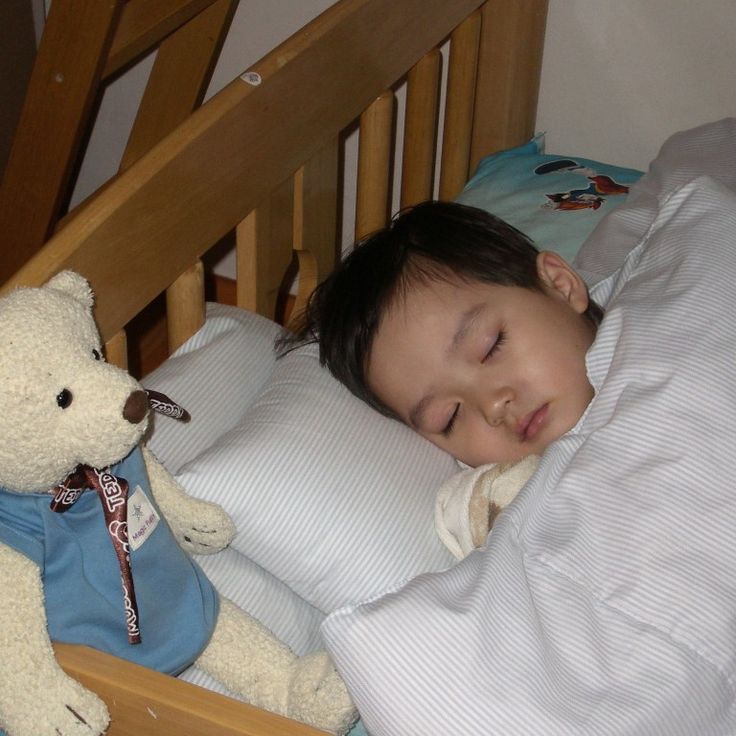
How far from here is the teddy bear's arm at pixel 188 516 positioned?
80 centimetres

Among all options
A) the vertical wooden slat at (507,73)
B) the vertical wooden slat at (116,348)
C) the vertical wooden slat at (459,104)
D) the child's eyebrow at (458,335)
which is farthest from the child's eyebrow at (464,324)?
the vertical wooden slat at (507,73)

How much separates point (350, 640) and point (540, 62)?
4.10 feet

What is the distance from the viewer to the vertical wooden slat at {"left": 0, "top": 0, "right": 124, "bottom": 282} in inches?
54.2

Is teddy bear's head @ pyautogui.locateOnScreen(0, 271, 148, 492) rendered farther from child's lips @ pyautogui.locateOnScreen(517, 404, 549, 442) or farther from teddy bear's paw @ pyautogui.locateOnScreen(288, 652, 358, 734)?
child's lips @ pyautogui.locateOnScreen(517, 404, 549, 442)

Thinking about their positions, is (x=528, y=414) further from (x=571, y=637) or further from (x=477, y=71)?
(x=477, y=71)

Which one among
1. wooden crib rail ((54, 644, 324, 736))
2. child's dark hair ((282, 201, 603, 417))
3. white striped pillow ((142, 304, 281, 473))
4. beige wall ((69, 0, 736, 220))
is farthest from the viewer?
beige wall ((69, 0, 736, 220))

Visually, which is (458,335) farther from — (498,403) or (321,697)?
(321,697)

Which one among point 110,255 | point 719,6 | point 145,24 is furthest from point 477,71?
point 110,255

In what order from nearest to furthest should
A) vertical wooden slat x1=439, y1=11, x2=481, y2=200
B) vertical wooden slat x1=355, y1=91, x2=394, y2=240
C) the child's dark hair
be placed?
the child's dark hair < vertical wooden slat x1=355, y1=91, x2=394, y2=240 < vertical wooden slat x1=439, y1=11, x2=481, y2=200

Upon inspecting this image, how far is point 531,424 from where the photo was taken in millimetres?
947

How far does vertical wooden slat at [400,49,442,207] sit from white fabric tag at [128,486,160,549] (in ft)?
2.42

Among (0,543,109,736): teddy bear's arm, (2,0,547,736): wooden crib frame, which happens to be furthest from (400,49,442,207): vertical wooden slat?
(0,543,109,736): teddy bear's arm

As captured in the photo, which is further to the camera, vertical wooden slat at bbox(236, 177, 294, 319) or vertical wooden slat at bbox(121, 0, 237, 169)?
vertical wooden slat at bbox(121, 0, 237, 169)

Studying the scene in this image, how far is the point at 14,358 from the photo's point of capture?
2.00 feet
